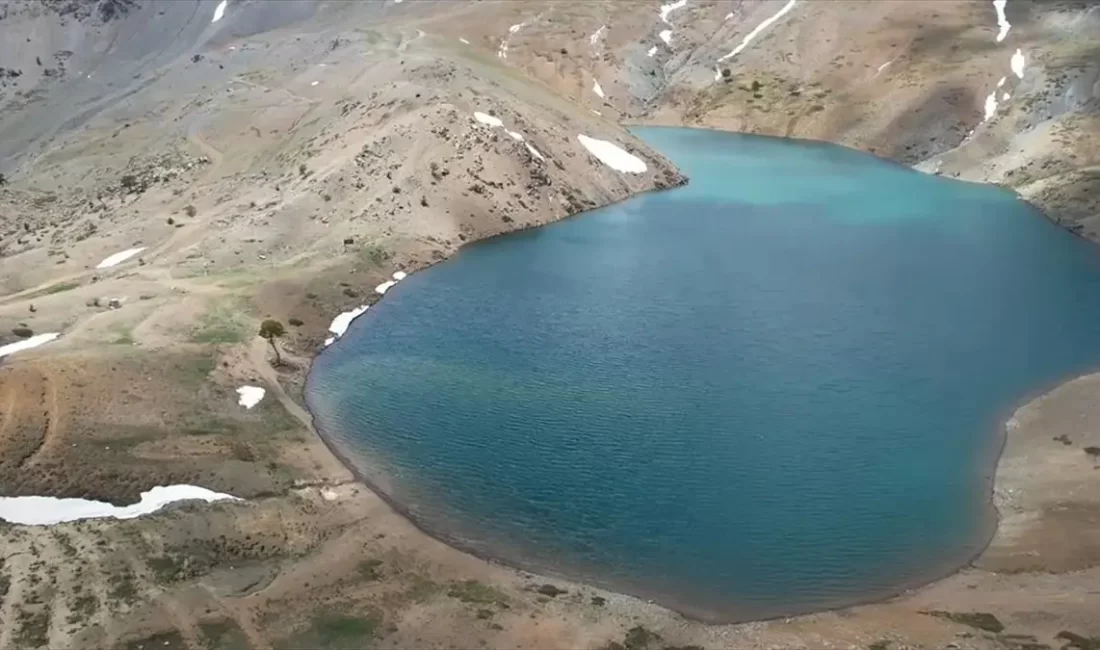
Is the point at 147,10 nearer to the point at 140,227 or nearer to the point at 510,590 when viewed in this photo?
the point at 140,227

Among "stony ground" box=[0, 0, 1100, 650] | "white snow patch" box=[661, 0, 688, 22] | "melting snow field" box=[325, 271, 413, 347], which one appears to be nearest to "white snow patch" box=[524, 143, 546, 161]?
"stony ground" box=[0, 0, 1100, 650]

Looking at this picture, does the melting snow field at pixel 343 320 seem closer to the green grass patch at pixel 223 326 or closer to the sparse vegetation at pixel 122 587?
the green grass patch at pixel 223 326

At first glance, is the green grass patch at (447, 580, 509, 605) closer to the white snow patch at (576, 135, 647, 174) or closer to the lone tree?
the lone tree

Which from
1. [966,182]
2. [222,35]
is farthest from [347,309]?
[222,35]

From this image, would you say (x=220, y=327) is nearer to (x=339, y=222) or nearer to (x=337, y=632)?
(x=339, y=222)

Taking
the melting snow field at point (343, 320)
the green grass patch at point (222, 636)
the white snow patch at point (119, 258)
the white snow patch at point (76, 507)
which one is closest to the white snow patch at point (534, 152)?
the melting snow field at point (343, 320)
